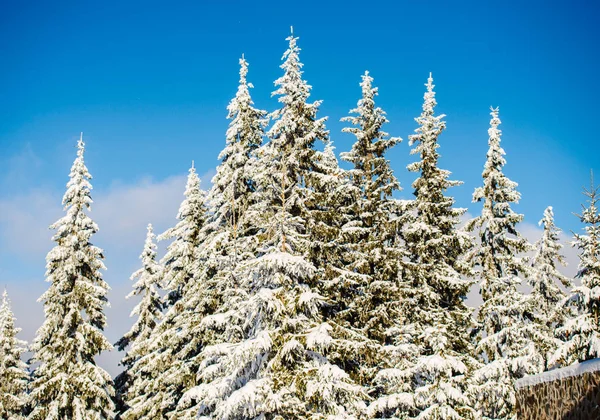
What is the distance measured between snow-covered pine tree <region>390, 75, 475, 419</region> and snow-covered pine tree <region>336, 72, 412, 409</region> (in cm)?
71

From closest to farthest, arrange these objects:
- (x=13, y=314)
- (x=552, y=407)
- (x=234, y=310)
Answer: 1. (x=552, y=407)
2. (x=234, y=310)
3. (x=13, y=314)

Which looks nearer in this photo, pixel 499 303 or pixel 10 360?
pixel 499 303

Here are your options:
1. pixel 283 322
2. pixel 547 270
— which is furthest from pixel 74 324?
pixel 547 270

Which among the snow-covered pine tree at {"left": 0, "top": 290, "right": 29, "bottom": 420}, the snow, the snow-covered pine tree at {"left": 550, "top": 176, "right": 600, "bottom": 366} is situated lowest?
the snow

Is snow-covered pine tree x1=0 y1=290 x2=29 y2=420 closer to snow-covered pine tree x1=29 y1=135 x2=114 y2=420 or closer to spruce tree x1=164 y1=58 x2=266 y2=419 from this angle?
snow-covered pine tree x1=29 y1=135 x2=114 y2=420

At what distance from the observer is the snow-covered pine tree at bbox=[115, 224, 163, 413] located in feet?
115

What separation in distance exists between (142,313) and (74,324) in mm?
7578

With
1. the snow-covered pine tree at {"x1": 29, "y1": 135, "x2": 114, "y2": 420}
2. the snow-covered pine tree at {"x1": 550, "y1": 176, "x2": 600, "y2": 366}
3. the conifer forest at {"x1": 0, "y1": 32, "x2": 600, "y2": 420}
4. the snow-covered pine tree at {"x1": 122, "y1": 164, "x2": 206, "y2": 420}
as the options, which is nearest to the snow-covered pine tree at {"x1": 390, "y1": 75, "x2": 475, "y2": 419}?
the conifer forest at {"x1": 0, "y1": 32, "x2": 600, "y2": 420}

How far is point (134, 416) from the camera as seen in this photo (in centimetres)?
2811

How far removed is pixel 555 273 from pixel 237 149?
22.9 metres

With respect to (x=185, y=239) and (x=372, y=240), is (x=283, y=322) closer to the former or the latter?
(x=372, y=240)

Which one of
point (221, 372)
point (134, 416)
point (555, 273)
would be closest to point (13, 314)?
point (134, 416)

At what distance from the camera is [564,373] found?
26.8 ft

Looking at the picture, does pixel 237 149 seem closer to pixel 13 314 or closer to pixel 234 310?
pixel 234 310
